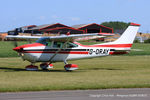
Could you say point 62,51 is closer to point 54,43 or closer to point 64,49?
point 64,49

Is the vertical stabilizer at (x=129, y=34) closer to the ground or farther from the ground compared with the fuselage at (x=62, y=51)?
farther from the ground

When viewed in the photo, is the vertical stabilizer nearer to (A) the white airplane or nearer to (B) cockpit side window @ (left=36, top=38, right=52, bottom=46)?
(A) the white airplane

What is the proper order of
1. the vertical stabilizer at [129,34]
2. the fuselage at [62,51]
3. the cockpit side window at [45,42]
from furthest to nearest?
1. the vertical stabilizer at [129,34]
2. the cockpit side window at [45,42]
3. the fuselage at [62,51]

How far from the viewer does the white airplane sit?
1931 centimetres

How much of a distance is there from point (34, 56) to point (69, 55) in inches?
91.7

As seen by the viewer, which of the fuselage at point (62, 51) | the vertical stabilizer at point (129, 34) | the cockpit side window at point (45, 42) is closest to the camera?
the fuselage at point (62, 51)

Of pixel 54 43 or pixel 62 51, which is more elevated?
pixel 54 43

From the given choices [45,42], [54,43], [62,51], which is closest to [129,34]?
[62,51]

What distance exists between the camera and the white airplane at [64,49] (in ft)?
63.4

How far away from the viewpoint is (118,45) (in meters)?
21.7

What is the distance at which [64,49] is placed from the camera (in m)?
20.2

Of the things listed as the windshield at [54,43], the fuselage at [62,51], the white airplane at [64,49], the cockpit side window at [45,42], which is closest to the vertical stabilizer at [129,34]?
the white airplane at [64,49]

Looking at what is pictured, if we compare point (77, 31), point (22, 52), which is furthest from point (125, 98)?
point (77, 31)

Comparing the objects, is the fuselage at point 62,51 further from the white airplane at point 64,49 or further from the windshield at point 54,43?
the windshield at point 54,43
